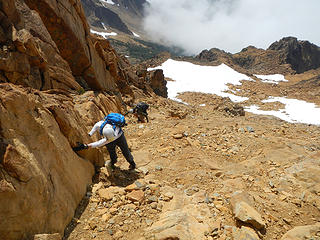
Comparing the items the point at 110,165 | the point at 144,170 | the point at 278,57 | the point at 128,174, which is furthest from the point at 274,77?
the point at 110,165

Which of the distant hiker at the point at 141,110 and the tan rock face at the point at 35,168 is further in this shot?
the distant hiker at the point at 141,110

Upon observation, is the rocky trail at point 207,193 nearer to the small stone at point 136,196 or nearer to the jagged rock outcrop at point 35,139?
the small stone at point 136,196

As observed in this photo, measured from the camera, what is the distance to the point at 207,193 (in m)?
4.82

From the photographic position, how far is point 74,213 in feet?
12.8

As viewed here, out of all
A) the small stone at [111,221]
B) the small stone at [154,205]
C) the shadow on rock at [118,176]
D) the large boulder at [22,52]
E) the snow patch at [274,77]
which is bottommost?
the small stone at [111,221]

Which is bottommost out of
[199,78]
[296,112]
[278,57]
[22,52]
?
[296,112]

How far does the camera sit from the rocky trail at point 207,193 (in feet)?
12.0

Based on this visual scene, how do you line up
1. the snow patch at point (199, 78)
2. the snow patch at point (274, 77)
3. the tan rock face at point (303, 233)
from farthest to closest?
the snow patch at point (274, 77), the snow patch at point (199, 78), the tan rock face at point (303, 233)

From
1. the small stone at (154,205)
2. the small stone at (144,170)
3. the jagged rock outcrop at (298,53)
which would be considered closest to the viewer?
the small stone at (154,205)

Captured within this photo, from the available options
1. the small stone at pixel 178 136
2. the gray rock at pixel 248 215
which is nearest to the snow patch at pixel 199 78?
the small stone at pixel 178 136

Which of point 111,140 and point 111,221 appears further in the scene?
point 111,140

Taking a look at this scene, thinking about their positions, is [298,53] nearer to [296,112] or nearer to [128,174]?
[296,112]

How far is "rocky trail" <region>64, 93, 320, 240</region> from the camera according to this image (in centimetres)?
366

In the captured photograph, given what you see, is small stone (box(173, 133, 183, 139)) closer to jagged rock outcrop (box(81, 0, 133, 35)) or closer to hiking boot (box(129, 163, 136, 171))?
hiking boot (box(129, 163, 136, 171))
